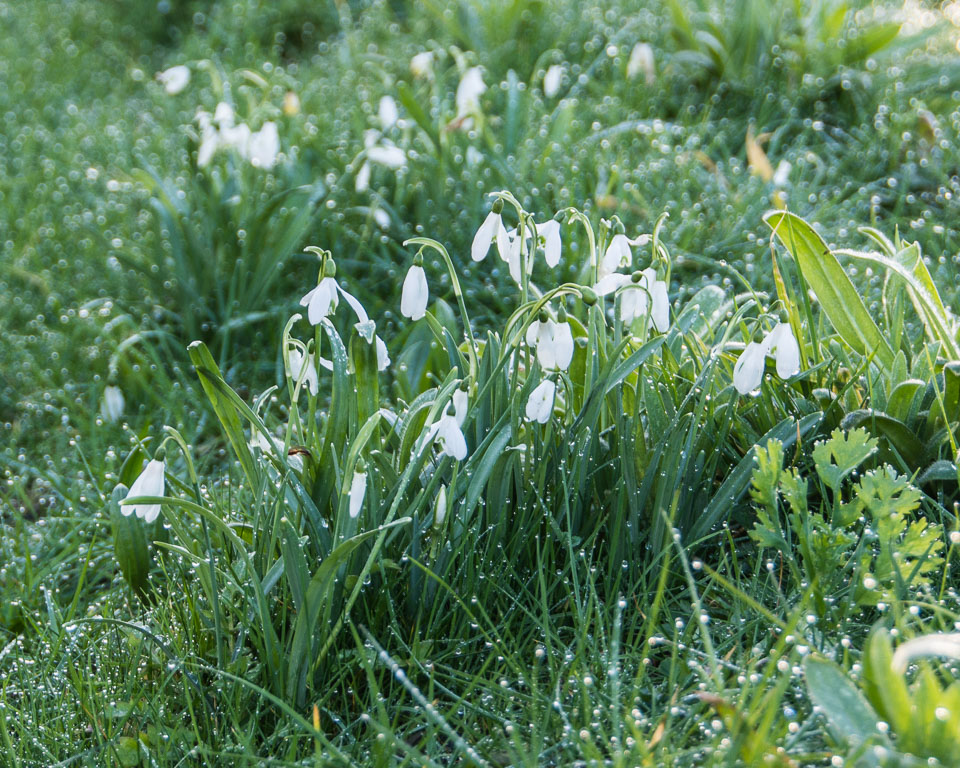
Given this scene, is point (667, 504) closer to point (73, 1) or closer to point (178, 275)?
point (178, 275)

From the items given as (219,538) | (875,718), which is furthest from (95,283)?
(875,718)

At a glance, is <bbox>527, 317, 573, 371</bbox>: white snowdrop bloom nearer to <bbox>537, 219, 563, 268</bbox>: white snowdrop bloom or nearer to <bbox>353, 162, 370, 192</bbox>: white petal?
<bbox>537, 219, 563, 268</bbox>: white snowdrop bloom

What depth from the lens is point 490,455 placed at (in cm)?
163

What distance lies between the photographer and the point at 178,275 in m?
3.04

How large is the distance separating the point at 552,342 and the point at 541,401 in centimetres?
10

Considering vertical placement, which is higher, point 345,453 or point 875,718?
point 345,453

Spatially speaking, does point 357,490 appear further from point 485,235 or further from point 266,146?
point 266,146

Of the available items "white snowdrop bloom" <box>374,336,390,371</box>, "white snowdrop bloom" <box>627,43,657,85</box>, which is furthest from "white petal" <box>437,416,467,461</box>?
"white snowdrop bloom" <box>627,43,657,85</box>

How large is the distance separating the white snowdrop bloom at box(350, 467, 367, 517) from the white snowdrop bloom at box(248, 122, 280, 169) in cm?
192

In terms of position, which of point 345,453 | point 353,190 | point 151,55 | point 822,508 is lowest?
point 822,508

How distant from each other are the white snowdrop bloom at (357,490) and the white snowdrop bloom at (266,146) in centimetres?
192

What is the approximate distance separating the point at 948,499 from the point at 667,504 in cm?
58

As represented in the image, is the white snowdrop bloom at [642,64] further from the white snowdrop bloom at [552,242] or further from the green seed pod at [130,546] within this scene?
the green seed pod at [130,546]

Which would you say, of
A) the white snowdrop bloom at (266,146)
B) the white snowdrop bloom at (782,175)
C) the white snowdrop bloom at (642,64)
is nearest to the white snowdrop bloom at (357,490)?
the white snowdrop bloom at (266,146)
